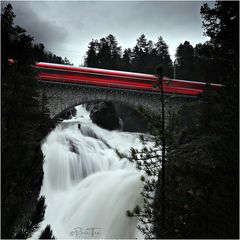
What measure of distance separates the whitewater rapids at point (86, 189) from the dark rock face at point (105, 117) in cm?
732

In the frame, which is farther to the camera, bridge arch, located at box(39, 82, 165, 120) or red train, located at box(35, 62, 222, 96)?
bridge arch, located at box(39, 82, 165, 120)

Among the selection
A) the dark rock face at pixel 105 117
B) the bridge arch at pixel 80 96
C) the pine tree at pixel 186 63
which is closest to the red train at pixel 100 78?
the bridge arch at pixel 80 96

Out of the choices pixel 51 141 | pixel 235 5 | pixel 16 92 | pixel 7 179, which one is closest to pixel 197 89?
pixel 51 141

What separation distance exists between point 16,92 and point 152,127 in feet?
24.5

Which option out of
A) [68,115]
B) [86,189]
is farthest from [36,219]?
[68,115]

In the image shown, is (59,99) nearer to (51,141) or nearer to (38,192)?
(51,141)

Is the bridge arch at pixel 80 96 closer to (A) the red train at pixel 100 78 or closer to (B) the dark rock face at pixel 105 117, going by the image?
(A) the red train at pixel 100 78

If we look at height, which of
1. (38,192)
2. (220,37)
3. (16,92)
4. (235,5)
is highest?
(235,5)

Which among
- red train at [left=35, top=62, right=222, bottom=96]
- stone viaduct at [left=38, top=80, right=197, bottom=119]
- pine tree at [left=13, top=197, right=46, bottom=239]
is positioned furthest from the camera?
stone viaduct at [left=38, top=80, right=197, bottom=119]

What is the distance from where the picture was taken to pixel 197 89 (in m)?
32.6

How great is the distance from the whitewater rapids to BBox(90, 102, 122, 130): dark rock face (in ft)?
24.0

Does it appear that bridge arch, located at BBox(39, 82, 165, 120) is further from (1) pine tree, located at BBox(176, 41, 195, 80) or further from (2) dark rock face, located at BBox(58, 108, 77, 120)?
(1) pine tree, located at BBox(176, 41, 195, 80)

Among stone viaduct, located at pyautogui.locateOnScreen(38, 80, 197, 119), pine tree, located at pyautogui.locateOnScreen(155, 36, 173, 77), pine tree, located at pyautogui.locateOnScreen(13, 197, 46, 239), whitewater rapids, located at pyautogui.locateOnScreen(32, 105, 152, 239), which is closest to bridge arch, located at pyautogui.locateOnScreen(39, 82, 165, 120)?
stone viaduct, located at pyautogui.locateOnScreen(38, 80, 197, 119)

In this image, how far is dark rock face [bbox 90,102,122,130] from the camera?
38125mm
